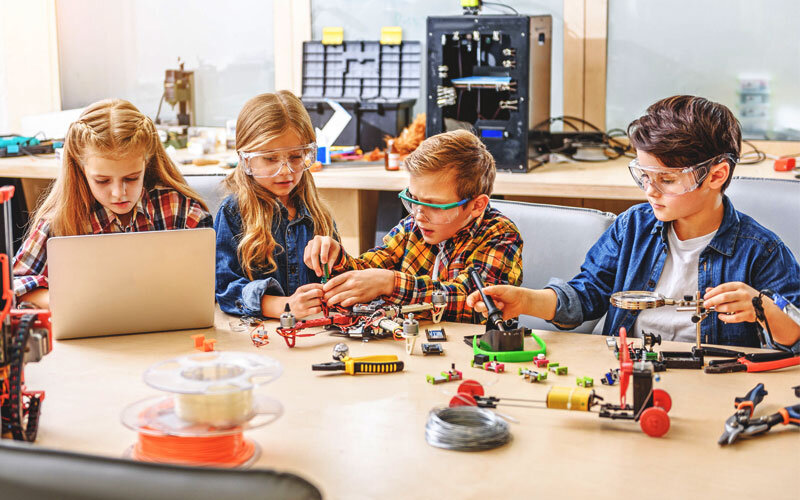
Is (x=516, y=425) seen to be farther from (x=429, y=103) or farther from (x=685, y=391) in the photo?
(x=429, y=103)

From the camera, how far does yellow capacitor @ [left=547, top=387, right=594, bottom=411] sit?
143 cm

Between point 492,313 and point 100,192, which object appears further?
point 100,192

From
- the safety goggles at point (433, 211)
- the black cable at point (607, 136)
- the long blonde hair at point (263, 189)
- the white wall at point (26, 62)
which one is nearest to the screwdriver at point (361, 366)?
the safety goggles at point (433, 211)

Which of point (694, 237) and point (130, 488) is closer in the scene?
point (130, 488)

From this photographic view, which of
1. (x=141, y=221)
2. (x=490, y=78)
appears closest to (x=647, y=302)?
(x=141, y=221)

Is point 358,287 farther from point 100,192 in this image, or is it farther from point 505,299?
point 100,192

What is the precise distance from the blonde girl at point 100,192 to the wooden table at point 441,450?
1.58ft

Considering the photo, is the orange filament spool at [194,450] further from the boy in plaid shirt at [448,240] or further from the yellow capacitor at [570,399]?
the boy in plaid shirt at [448,240]

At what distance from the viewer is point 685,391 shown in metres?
1.53

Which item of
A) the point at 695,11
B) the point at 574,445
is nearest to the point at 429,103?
the point at 695,11

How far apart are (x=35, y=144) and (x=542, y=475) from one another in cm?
321

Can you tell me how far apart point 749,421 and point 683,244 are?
78 cm

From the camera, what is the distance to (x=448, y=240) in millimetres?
2270

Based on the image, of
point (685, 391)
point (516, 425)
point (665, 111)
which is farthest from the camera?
point (665, 111)
